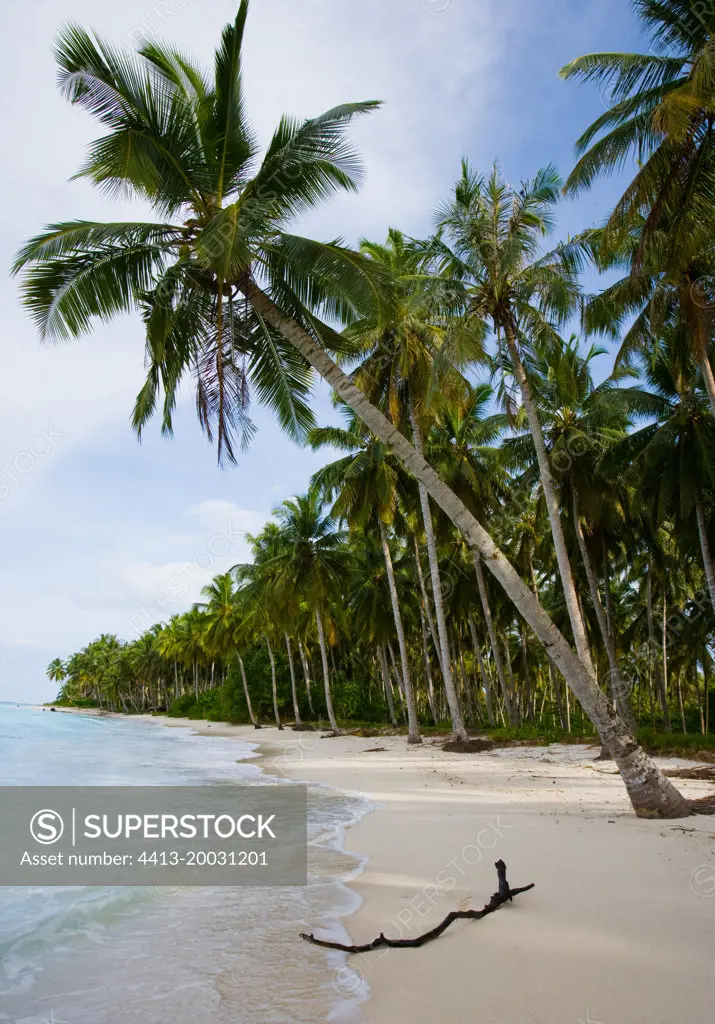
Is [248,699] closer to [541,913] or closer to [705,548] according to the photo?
[705,548]

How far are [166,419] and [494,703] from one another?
36078 millimetres

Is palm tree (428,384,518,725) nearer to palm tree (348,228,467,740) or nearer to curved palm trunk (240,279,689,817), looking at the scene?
palm tree (348,228,467,740)

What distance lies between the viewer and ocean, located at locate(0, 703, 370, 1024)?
3.54 metres

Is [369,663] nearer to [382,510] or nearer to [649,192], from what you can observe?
[382,510]

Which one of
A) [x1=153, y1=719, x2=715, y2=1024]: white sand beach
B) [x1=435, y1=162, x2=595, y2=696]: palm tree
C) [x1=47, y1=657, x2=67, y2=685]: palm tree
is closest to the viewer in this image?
[x1=153, y1=719, x2=715, y2=1024]: white sand beach

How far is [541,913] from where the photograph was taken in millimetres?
4328

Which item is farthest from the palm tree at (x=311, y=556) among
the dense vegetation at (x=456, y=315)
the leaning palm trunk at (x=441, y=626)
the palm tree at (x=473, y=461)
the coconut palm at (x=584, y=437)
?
the coconut palm at (x=584, y=437)

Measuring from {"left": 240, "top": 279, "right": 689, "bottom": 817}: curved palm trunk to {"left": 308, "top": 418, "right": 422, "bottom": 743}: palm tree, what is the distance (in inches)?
444

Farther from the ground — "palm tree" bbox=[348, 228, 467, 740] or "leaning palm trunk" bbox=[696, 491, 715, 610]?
"palm tree" bbox=[348, 228, 467, 740]

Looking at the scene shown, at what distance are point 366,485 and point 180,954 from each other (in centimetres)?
1701

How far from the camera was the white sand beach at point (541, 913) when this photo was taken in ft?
10.6

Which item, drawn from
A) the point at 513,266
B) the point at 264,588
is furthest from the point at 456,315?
the point at 264,588

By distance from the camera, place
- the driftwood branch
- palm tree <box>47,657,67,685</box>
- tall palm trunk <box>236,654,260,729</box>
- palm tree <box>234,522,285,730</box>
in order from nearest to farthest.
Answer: the driftwood branch
palm tree <box>234,522,285,730</box>
tall palm trunk <box>236,654,260,729</box>
palm tree <box>47,657,67,685</box>

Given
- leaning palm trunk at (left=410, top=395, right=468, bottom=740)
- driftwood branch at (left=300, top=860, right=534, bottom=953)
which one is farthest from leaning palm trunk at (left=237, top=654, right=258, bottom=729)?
driftwood branch at (left=300, top=860, right=534, bottom=953)
